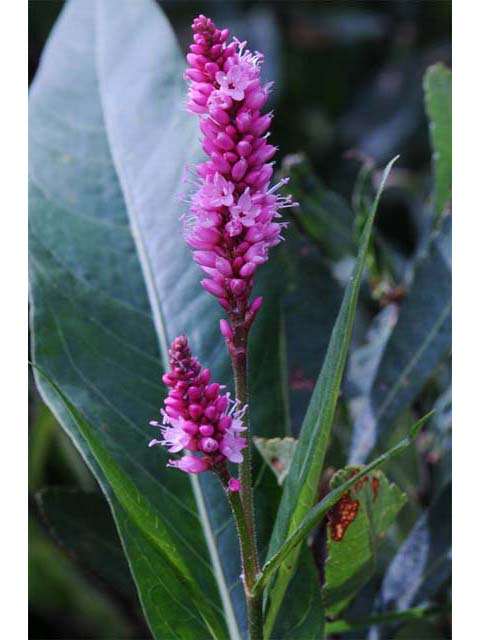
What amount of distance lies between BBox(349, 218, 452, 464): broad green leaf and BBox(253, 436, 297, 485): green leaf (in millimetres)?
134

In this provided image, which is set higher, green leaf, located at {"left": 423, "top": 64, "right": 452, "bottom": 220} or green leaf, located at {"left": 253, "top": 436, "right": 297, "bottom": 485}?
green leaf, located at {"left": 423, "top": 64, "right": 452, "bottom": 220}

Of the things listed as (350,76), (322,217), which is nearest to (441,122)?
(322,217)

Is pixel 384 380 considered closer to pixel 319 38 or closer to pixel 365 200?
pixel 365 200

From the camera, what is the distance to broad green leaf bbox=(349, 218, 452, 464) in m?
0.88

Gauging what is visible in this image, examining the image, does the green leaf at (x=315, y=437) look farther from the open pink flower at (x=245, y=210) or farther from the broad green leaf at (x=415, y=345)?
the broad green leaf at (x=415, y=345)

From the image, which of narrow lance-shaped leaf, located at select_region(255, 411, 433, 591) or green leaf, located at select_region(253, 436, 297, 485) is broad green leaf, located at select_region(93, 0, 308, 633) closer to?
green leaf, located at select_region(253, 436, 297, 485)

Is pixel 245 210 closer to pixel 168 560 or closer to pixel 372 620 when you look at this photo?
pixel 168 560

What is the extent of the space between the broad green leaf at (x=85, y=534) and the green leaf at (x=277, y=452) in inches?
8.6

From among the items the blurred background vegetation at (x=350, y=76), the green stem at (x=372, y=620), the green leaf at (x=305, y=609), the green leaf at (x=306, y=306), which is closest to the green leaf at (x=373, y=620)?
the green stem at (x=372, y=620)

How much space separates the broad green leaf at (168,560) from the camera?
622 mm

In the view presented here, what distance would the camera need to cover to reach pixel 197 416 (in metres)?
0.56

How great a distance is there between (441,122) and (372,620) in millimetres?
483

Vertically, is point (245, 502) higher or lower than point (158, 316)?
lower

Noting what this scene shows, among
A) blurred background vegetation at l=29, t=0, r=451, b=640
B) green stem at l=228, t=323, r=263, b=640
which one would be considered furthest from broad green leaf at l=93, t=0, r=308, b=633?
blurred background vegetation at l=29, t=0, r=451, b=640
